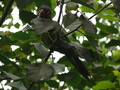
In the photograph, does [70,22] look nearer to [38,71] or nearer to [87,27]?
[87,27]

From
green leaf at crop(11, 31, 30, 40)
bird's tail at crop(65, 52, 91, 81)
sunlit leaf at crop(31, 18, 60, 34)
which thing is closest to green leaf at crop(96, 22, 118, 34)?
bird's tail at crop(65, 52, 91, 81)

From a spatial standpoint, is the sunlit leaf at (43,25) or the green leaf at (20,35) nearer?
the sunlit leaf at (43,25)

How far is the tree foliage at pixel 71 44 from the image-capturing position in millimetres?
923

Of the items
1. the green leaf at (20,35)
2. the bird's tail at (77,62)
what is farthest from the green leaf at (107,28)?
the green leaf at (20,35)

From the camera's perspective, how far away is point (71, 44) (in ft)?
3.29

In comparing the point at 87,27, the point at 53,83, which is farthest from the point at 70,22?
the point at 53,83

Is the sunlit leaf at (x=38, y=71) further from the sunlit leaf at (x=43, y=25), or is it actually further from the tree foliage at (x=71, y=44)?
the sunlit leaf at (x=43, y=25)

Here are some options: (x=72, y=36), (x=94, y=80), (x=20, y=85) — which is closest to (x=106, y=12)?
(x=72, y=36)

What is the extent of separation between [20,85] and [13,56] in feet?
A: 1.85

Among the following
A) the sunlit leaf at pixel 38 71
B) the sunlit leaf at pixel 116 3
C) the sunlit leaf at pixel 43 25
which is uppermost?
the sunlit leaf at pixel 116 3

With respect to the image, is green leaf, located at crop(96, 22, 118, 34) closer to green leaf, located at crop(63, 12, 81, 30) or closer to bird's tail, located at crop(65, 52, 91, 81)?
bird's tail, located at crop(65, 52, 91, 81)

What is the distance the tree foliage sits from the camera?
0.92 m

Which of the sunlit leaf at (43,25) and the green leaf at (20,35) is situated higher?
the sunlit leaf at (43,25)

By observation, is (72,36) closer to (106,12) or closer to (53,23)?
(106,12)
